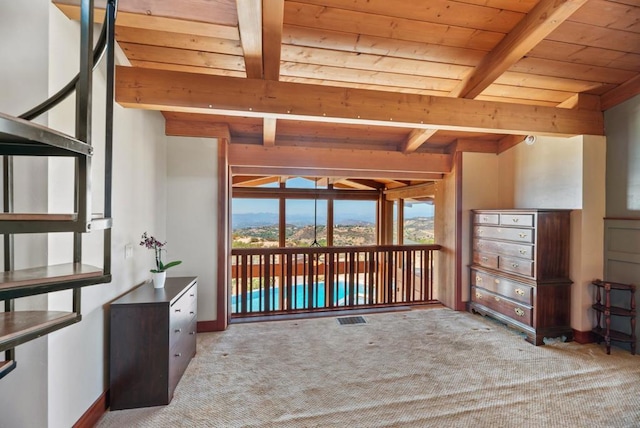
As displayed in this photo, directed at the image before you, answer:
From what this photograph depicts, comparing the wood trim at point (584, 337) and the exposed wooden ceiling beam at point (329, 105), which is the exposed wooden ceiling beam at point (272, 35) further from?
the wood trim at point (584, 337)

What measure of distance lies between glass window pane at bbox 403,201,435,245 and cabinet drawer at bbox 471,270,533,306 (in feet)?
6.86

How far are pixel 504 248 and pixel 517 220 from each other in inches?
15.5

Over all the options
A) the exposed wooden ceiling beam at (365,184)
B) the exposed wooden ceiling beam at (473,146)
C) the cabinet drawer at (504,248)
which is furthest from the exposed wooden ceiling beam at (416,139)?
the exposed wooden ceiling beam at (365,184)

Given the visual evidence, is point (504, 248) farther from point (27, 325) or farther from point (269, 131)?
point (27, 325)

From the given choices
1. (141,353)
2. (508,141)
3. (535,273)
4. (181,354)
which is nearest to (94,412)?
(141,353)

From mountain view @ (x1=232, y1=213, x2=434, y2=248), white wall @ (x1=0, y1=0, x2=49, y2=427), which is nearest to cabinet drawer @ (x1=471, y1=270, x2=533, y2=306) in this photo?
mountain view @ (x1=232, y1=213, x2=434, y2=248)

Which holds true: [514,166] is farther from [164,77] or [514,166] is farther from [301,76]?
[164,77]

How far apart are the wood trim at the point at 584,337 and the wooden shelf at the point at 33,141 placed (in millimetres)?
4502

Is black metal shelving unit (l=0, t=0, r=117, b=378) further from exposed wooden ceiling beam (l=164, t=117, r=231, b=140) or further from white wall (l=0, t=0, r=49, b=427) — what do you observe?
exposed wooden ceiling beam (l=164, t=117, r=231, b=140)

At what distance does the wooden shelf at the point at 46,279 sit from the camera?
0.99 metres

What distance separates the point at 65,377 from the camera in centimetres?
164

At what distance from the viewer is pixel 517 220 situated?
3.28 m

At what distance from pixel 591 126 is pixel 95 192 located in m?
4.64

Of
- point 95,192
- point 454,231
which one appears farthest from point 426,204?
point 95,192
